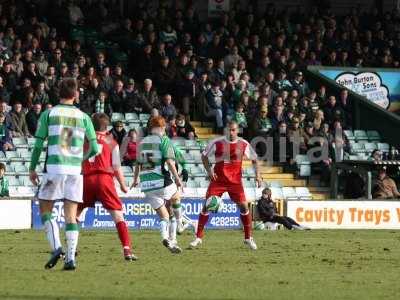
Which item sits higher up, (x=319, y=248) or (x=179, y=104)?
(x=179, y=104)

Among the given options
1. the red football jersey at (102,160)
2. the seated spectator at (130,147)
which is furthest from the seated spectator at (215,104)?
the red football jersey at (102,160)

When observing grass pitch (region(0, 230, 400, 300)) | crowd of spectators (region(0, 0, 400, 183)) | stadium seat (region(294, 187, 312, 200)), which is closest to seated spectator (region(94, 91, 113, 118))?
crowd of spectators (region(0, 0, 400, 183))

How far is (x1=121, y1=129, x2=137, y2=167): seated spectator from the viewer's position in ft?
93.6

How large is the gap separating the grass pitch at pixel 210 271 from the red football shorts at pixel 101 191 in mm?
759

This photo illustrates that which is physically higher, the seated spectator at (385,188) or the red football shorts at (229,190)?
the red football shorts at (229,190)

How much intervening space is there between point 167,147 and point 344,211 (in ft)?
38.9

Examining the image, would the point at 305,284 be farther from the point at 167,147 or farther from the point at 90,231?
the point at 90,231

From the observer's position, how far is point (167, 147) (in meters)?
17.9

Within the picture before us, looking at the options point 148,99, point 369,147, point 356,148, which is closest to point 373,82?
point 369,147

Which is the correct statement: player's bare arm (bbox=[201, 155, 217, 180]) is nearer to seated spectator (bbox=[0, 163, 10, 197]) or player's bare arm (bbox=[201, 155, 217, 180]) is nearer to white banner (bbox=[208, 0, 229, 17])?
seated spectator (bbox=[0, 163, 10, 197])

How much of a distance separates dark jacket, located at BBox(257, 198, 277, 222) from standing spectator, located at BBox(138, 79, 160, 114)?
4656mm

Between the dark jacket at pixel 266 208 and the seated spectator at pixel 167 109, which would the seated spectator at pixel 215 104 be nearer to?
the seated spectator at pixel 167 109

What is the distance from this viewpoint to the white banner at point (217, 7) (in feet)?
124

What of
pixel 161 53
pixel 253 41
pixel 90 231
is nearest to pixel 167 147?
pixel 90 231
